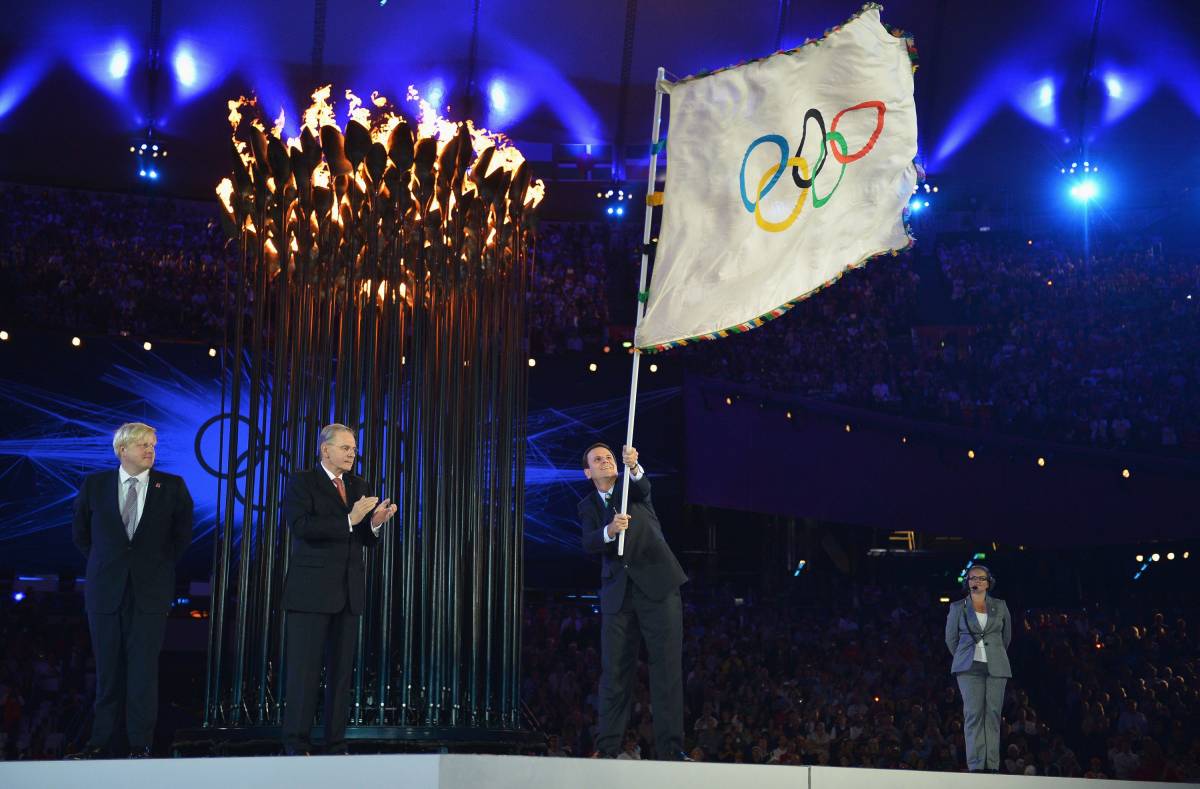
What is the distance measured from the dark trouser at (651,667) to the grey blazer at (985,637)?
328 cm

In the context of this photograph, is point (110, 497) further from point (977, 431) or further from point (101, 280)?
point (977, 431)

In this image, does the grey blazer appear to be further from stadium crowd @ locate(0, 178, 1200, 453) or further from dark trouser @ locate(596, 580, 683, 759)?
stadium crowd @ locate(0, 178, 1200, 453)

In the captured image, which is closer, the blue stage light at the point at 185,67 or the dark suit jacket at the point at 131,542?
the dark suit jacket at the point at 131,542

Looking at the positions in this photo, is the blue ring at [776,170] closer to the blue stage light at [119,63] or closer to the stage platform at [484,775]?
the stage platform at [484,775]

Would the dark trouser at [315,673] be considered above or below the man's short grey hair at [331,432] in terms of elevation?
below

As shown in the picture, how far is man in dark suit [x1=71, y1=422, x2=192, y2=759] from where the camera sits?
5973 millimetres

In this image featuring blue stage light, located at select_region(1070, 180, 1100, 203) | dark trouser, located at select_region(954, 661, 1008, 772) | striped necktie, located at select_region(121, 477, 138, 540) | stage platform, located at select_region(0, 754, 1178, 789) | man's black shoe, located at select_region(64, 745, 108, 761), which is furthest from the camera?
blue stage light, located at select_region(1070, 180, 1100, 203)

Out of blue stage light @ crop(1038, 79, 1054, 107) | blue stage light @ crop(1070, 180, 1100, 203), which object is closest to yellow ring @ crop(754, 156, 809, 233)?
blue stage light @ crop(1038, 79, 1054, 107)

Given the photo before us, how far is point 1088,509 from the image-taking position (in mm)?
17469

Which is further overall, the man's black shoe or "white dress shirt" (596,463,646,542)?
"white dress shirt" (596,463,646,542)

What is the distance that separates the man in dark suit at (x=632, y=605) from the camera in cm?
611

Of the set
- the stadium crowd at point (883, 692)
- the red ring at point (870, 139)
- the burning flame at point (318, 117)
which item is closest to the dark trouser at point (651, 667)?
the red ring at point (870, 139)

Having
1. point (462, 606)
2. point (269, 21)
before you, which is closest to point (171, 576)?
point (462, 606)

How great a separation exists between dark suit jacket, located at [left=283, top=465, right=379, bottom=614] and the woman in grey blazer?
4.49 meters
